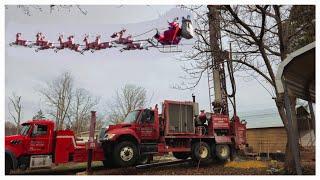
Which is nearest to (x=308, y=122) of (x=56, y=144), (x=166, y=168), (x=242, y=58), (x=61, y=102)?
(x=242, y=58)

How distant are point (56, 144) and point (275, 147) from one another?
56.3 ft

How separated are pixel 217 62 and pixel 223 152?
4172 millimetres

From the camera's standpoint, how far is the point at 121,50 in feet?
53.5

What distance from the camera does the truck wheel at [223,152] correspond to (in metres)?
15.3

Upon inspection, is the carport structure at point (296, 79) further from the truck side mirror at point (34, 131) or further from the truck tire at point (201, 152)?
the truck side mirror at point (34, 131)

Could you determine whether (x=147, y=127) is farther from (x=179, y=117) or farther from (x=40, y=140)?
(x=40, y=140)

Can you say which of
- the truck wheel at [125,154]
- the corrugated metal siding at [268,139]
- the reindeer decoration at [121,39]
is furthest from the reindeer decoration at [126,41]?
the corrugated metal siding at [268,139]

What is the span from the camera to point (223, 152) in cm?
1551

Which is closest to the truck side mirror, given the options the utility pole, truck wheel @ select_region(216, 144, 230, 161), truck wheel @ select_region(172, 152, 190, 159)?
truck wheel @ select_region(172, 152, 190, 159)

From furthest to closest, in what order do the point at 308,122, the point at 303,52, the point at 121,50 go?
the point at 308,122 → the point at 121,50 → the point at 303,52

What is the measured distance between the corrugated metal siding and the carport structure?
54.1ft

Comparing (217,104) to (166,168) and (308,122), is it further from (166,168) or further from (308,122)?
(308,122)

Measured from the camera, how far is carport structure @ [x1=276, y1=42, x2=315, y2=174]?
23.7 feet

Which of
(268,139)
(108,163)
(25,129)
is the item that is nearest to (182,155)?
(108,163)
